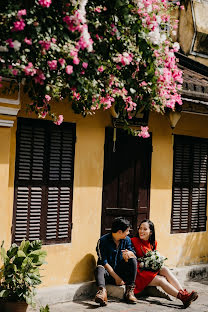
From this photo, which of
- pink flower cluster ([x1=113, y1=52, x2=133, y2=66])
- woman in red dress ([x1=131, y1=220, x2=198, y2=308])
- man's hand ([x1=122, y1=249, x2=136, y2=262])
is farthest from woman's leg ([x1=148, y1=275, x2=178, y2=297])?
pink flower cluster ([x1=113, y1=52, x2=133, y2=66])

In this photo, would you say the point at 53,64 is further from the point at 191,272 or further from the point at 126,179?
the point at 191,272

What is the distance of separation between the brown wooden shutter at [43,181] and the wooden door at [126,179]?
79 cm

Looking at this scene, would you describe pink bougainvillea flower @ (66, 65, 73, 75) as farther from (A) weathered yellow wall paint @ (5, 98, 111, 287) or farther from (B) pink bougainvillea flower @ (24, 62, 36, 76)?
(A) weathered yellow wall paint @ (5, 98, 111, 287)

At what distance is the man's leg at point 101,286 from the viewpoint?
8.00 m

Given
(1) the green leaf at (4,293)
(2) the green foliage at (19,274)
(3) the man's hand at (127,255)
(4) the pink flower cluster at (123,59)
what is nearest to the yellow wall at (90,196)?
(2) the green foliage at (19,274)

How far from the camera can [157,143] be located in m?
9.99

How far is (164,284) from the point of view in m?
8.69

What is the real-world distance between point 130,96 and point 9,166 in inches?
77.7

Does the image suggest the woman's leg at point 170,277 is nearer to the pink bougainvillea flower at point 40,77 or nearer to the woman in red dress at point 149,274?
the woman in red dress at point 149,274

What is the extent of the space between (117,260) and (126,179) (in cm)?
146

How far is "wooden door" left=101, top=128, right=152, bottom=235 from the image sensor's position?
909 cm

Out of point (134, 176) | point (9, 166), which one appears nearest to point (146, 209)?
point (134, 176)

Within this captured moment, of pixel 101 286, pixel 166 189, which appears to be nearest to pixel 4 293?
pixel 101 286

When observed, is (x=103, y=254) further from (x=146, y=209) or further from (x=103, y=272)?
(x=146, y=209)
